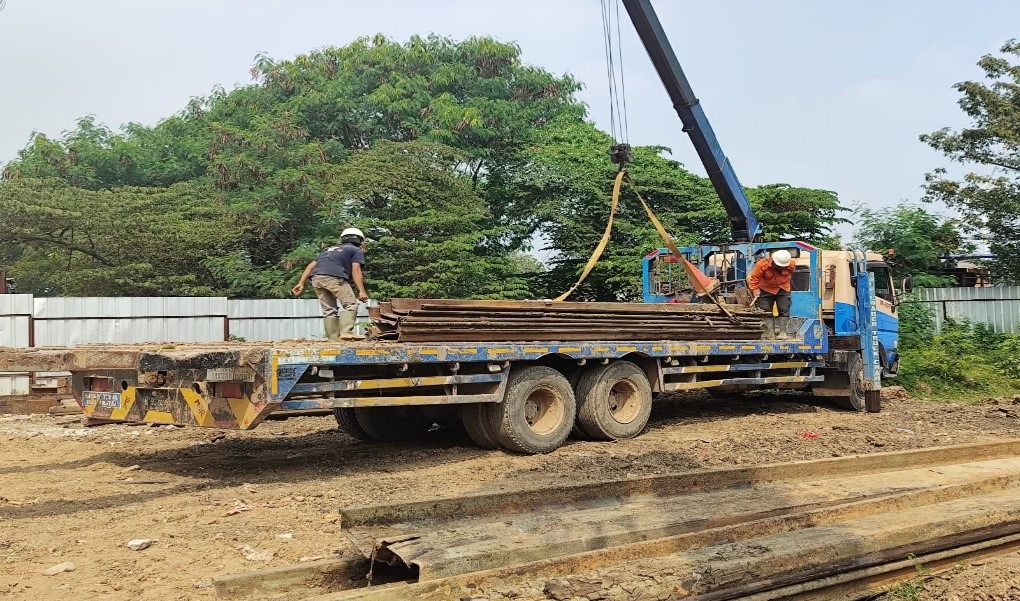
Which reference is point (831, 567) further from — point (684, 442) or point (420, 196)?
point (420, 196)

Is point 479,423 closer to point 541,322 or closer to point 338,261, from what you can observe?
point 541,322

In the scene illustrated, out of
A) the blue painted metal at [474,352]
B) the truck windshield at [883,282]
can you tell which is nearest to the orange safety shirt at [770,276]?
the blue painted metal at [474,352]

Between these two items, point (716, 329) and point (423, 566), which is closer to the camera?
point (423, 566)

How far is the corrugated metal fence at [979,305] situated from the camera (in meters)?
21.1

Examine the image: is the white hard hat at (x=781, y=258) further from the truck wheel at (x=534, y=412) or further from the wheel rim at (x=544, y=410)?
the wheel rim at (x=544, y=410)

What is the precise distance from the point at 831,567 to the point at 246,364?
4016 mm

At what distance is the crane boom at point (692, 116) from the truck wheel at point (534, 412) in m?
6.34

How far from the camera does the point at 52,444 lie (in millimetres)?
9219

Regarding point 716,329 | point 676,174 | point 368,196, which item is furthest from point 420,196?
point 716,329

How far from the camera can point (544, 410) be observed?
8148 millimetres

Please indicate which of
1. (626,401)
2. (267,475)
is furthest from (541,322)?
(267,475)

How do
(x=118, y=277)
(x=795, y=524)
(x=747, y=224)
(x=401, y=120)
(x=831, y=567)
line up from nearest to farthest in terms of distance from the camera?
(x=831, y=567), (x=795, y=524), (x=747, y=224), (x=118, y=277), (x=401, y=120)

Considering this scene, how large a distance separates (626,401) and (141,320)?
33.2ft

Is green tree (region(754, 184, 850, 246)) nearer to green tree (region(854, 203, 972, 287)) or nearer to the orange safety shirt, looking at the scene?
green tree (region(854, 203, 972, 287))
